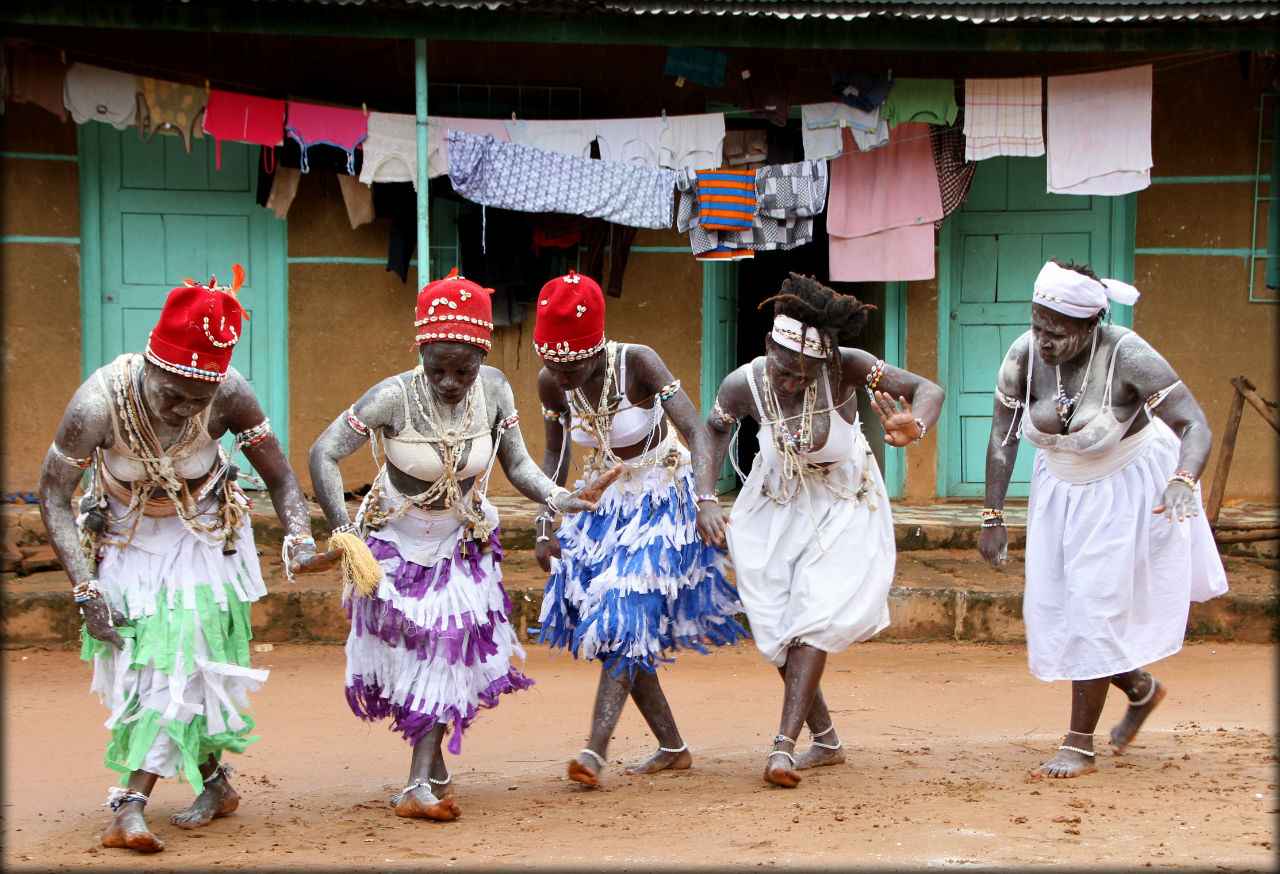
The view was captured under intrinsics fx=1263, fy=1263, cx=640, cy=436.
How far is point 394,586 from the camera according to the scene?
4387 mm

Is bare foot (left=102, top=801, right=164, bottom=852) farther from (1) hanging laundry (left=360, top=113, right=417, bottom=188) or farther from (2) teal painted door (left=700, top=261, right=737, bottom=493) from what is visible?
(2) teal painted door (left=700, top=261, right=737, bottom=493)

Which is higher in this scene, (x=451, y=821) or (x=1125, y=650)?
(x=1125, y=650)

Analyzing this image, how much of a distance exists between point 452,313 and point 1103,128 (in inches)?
238

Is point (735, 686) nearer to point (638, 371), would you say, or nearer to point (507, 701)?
point (507, 701)

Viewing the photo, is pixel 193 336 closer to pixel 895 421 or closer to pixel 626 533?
pixel 626 533

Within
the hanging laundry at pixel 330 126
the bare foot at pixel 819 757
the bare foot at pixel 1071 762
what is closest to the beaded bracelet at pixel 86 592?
the bare foot at pixel 819 757

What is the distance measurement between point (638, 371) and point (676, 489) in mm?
491

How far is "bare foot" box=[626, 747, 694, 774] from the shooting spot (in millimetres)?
4906

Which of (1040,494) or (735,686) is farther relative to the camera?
(735,686)

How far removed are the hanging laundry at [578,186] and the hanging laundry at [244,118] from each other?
1.21 metres

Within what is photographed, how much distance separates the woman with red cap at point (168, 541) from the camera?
396cm

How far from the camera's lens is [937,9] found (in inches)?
317

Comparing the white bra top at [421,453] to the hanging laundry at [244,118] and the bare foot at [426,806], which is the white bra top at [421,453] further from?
the hanging laundry at [244,118]

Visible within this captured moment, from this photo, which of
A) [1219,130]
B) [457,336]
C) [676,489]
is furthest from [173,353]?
[1219,130]
